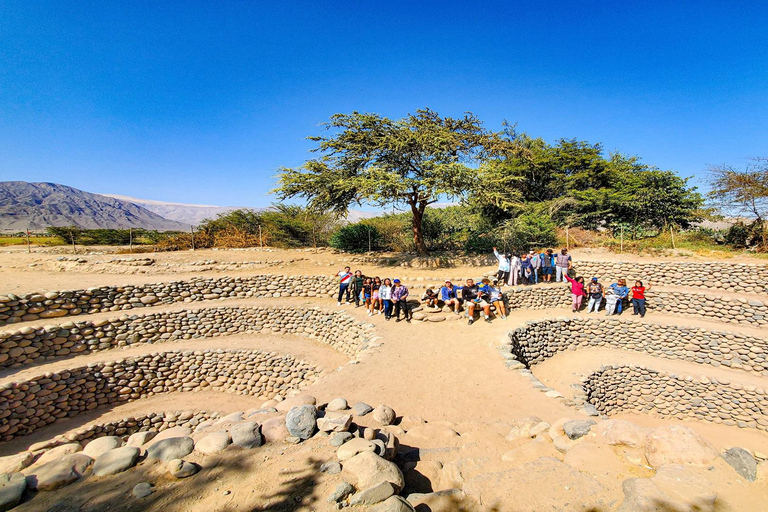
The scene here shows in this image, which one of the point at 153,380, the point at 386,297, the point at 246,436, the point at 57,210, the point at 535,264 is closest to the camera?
the point at 246,436

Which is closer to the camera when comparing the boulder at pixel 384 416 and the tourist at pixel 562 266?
the boulder at pixel 384 416

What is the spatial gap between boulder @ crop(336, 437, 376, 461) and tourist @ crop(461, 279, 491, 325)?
7290 millimetres

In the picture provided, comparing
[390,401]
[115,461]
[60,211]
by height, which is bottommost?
[390,401]

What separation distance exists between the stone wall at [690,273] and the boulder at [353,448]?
13.7m

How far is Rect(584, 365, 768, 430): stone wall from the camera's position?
829 cm

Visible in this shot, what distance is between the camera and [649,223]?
18.0m

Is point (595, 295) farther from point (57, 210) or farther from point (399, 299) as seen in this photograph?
point (57, 210)

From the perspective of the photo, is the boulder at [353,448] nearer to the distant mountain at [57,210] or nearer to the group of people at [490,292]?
the group of people at [490,292]

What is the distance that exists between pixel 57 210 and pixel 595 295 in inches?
4591

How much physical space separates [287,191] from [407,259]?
709 cm

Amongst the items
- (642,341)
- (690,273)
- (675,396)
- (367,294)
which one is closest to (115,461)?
(367,294)

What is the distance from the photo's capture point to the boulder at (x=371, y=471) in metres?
2.77

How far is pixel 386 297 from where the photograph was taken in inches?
419

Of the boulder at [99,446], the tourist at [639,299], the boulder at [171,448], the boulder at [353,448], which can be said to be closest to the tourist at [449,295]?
the tourist at [639,299]
